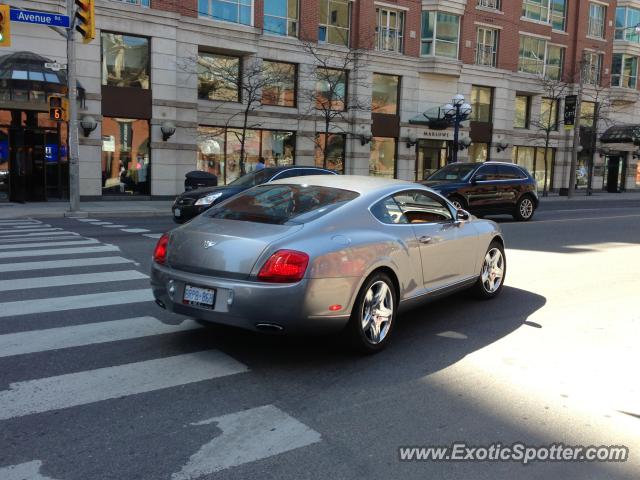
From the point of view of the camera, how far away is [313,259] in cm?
457

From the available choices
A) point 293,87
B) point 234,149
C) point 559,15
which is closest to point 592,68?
point 559,15

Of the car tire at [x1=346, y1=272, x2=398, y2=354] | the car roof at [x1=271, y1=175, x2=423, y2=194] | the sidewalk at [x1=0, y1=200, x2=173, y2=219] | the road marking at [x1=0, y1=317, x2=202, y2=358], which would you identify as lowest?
the sidewalk at [x1=0, y1=200, x2=173, y2=219]

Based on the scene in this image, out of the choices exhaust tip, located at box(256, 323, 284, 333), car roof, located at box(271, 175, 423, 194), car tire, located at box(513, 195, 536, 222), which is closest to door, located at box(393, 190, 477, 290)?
car roof, located at box(271, 175, 423, 194)

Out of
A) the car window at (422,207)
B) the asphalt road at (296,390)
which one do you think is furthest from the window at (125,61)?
the car window at (422,207)

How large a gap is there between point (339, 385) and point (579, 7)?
42.1m

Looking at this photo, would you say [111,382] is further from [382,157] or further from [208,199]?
[382,157]

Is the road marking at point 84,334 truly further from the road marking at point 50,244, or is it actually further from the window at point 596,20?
the window at point 596,20

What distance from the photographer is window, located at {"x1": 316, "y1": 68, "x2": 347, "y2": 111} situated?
27406mm

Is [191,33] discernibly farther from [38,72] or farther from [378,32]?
[378,32]

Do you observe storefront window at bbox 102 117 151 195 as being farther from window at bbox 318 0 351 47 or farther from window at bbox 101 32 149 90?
window at bbox 318 0 351 47

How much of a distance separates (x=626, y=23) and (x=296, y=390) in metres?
47.7

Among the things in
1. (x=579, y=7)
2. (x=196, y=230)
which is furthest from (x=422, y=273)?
(x=579, y=7)

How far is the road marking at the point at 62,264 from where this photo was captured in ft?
27.7

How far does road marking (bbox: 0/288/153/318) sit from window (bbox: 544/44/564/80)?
3678 centimetres
